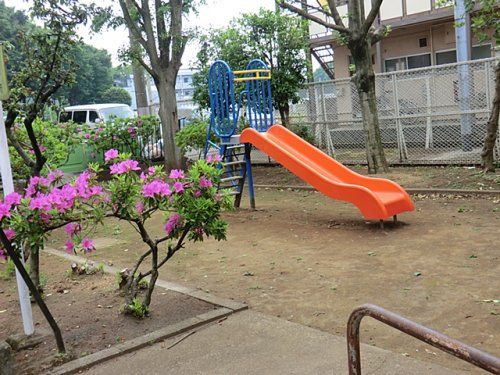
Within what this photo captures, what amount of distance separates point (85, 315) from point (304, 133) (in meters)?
10.8

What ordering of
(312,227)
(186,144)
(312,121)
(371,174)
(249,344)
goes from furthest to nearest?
(312,121) < (186,144) < (371,174) < (312,227) < (249,344)

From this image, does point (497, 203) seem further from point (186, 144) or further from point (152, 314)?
point (186, 144)

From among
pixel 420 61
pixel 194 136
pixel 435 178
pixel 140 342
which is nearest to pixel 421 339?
pixel 140 342

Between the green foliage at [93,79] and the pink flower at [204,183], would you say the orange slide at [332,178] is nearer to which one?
the pink flower at [204,183]

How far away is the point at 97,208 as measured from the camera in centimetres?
423

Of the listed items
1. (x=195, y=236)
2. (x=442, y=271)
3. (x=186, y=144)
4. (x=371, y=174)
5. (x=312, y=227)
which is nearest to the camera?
(x=195, y=236)

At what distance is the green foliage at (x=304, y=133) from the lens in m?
15.1

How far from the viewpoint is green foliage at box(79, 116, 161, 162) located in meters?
15.0

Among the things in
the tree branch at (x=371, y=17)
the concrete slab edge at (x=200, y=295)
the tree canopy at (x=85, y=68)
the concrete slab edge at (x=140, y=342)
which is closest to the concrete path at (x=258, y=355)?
the concrete slab edge at (x=140, y=342)

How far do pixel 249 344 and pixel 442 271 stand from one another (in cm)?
250

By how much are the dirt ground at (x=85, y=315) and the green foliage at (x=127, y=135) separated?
28.3ft

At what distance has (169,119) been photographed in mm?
15297

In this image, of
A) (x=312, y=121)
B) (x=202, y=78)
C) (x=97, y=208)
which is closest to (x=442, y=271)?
(x=97, y=208)

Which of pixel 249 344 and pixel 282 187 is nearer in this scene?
pixel 249 344
